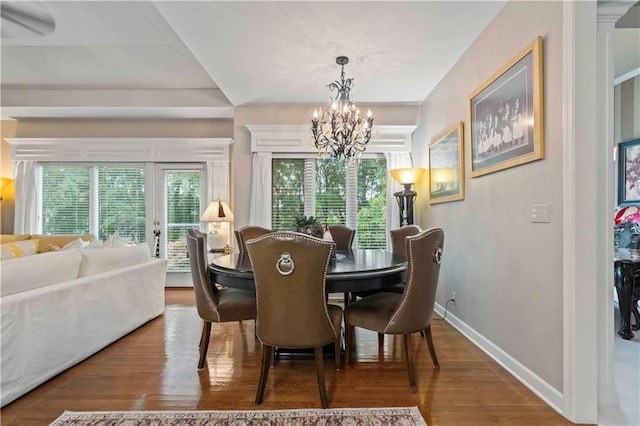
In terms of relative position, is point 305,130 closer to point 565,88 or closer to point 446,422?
point 565,88

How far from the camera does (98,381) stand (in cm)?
211

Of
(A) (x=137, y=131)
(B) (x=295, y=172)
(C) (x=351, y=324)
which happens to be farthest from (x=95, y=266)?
(A) (x=137, y=131)

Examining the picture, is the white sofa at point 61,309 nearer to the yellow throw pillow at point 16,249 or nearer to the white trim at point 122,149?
the yellow throw pillow at point 16,249

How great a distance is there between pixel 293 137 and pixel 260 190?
88 cm

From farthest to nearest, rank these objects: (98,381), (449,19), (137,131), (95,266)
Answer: (137,131), (95,266), (449,19), (98,381)

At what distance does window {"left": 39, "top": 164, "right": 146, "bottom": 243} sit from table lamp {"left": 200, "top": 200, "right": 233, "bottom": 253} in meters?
1.30

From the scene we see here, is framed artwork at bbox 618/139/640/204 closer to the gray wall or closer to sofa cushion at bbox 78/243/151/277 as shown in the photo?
the gray wall

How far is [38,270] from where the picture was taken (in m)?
2.15

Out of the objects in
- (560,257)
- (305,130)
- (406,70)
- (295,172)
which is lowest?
(560,257)

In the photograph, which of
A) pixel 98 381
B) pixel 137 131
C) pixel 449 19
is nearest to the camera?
pixel 98 381

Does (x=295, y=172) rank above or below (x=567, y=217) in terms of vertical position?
above

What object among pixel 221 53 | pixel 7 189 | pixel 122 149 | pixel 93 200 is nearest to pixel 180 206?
pixel 122 149

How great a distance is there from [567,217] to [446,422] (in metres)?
1.29

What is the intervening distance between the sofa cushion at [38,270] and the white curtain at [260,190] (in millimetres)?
2132
